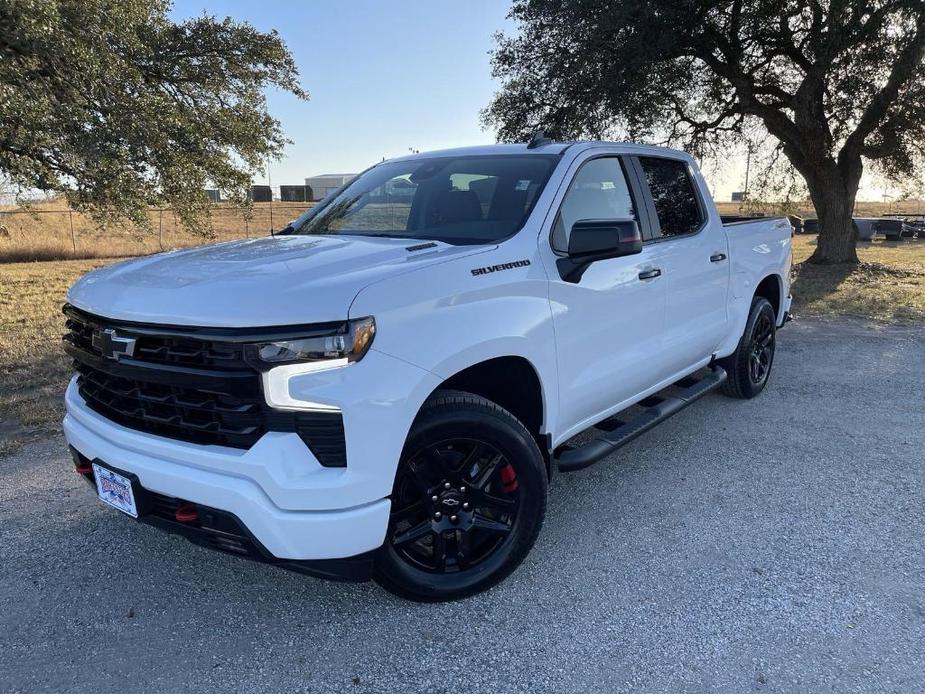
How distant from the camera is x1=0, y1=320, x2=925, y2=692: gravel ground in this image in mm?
2500

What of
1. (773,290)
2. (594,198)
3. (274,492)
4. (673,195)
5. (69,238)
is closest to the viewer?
(274,492)

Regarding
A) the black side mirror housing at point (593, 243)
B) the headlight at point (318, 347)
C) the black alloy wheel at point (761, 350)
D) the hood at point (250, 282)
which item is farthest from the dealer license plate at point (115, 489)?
the black alloy wheel at point (761, 350)

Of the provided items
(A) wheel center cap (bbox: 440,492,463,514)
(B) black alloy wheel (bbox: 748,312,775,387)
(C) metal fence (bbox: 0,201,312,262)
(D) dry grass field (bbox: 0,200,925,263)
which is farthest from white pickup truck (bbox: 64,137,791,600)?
(C) metal fence (bbox: 0,201,312,262)

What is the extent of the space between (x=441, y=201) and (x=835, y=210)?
14.9 m

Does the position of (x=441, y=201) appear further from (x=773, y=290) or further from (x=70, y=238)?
(x=70, y=238)

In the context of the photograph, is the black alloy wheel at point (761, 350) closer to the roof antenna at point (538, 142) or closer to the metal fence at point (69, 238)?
the roof antenna at point (538, 142)

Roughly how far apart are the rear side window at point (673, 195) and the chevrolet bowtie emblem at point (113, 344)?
123 inches

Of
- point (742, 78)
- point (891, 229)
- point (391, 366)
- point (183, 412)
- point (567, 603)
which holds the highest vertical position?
point (742, 78)

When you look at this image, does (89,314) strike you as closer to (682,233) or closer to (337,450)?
(337,450)

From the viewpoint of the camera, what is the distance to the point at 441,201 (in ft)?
12.3

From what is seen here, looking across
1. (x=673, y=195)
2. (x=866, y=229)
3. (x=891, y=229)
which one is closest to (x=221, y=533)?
(x=673, y=195)

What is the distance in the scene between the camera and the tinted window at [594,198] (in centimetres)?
338

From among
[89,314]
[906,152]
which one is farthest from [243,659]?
[906,152]

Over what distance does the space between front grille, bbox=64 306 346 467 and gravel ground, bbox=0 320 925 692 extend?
85cm
